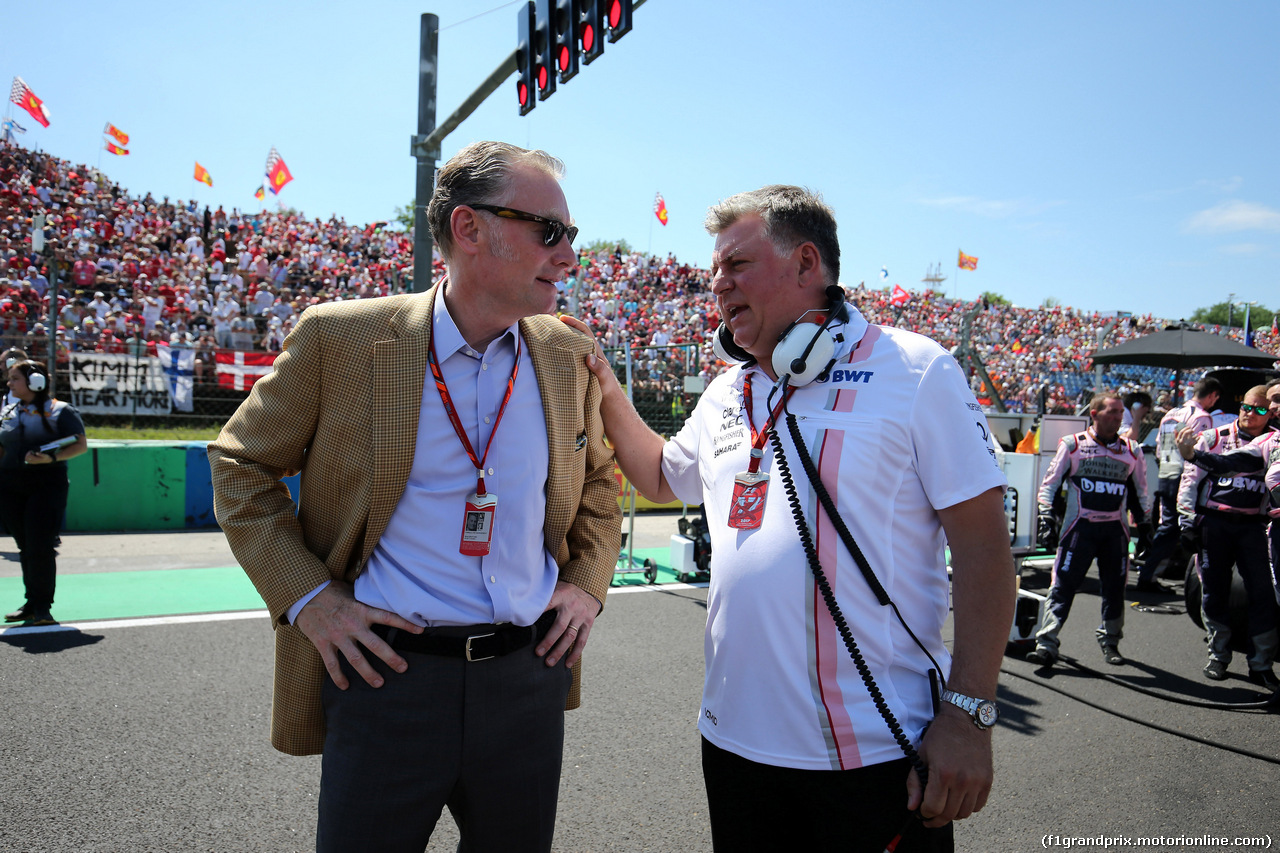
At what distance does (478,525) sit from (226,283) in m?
19.1

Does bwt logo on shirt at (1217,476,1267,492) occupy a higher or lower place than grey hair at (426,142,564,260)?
lower

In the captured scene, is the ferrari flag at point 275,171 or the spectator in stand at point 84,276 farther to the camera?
the ferrari flag at point 275,171

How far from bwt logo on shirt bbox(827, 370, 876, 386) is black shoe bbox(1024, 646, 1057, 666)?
199 inches

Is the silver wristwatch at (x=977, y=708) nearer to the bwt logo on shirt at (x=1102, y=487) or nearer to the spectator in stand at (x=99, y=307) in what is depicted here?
the bwt logo on shirt at (x=1102, y=487)

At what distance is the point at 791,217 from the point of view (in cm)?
192

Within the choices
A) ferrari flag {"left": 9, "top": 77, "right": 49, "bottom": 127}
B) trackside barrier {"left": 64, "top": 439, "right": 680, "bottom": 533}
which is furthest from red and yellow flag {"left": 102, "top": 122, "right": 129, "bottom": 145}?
trackside barrier {"left": 64, "top": 439, "right": 680, "bottom": 533}

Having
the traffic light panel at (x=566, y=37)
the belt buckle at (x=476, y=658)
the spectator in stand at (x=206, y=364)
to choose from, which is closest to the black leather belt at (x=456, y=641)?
the belt buckle at (x=476, y=658)

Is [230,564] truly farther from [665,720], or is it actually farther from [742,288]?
[742,288]

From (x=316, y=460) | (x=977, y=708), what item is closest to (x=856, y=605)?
(x=977, y=708)

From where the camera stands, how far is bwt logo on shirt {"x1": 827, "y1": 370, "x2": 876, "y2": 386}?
68.4 inches

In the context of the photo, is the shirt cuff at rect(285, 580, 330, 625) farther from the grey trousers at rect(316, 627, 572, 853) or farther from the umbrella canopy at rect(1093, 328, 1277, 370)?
the umbrella canopy at rect(1093, 328, 1277, 370)

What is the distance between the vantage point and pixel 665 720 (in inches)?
172

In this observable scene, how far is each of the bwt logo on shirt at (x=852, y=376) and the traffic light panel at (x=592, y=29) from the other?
20.0 ft

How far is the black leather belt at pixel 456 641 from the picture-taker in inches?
66.2
